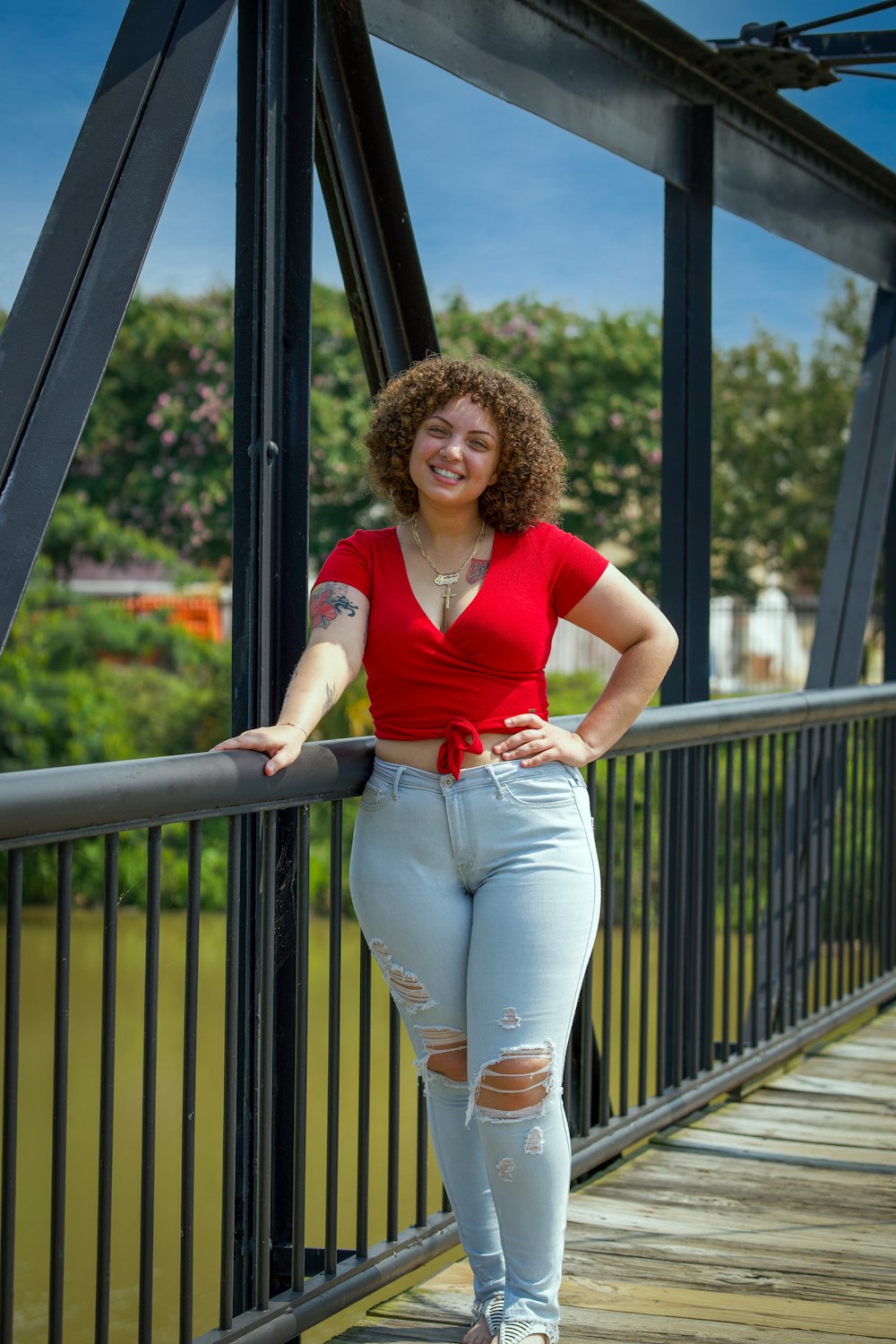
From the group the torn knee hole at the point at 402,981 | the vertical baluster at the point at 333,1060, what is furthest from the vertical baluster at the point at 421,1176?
the torn knee hole at the point at 402,981

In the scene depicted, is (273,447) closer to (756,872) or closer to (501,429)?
(501,429)

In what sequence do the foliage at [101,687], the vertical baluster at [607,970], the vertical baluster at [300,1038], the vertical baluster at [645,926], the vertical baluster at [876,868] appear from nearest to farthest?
the vertical baluster at [300,1038] → the vertical baluster at [607,970] → the vertical baluster at [645,926] → the vertical baluster at [876,868] → the foliage at [101,687]

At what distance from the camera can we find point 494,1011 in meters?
2.23

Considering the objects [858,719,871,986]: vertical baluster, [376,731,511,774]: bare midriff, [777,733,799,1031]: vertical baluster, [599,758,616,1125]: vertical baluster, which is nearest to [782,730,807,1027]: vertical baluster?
[777,733,799,1031]: vertical baluster

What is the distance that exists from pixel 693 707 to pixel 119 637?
12.1 meters

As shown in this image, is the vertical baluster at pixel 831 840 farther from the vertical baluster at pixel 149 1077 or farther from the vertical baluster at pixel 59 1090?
the vertical baluster at pixel 59 1090

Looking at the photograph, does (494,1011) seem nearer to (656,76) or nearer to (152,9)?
(152,9)

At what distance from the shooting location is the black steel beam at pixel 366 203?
2.85 metres

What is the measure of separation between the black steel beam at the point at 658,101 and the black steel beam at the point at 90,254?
703mm

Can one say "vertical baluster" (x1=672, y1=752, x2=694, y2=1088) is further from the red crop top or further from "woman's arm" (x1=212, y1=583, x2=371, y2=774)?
"woman's arm" (x1=212, y1=583, x2=371, y2=774)

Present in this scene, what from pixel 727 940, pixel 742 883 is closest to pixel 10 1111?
pixel 727 940

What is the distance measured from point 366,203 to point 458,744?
1.27 m

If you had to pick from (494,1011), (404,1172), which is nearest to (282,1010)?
(494,1011)

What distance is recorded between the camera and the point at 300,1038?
2.46m
